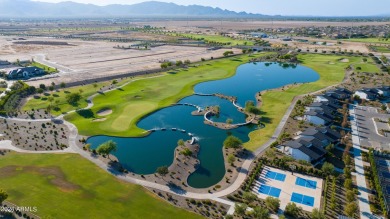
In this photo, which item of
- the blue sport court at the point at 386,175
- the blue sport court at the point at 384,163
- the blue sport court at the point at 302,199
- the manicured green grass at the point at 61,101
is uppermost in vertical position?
the manicured green grass at the point at 61,101

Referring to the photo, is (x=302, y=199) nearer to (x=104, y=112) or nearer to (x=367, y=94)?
(x=104, y=112)

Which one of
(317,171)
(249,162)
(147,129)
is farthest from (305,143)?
(147,129)

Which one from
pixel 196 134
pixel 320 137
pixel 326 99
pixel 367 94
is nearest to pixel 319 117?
pixel 320 137

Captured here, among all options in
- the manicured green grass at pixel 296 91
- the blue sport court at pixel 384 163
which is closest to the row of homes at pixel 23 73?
the manicured green grass at pixel 296 91

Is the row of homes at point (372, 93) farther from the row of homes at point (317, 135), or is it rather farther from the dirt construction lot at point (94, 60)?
the dirt construction lot at point (94, 60)

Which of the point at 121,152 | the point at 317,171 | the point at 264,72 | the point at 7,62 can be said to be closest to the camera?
the point at 317,171

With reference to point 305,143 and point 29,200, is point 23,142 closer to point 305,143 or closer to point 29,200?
point 29,200
